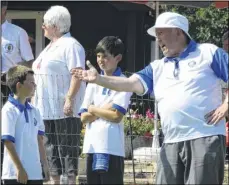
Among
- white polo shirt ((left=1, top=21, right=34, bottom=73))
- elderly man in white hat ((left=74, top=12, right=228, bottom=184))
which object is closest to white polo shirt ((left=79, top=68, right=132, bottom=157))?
elderly man in white hat ((left=74, top=12, right=228, bottom=184))

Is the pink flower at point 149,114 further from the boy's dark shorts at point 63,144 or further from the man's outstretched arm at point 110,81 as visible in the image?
the man's outstretched arm at point 110,81

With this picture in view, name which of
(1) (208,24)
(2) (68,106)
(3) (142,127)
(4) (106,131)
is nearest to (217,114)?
(4) (106,131)

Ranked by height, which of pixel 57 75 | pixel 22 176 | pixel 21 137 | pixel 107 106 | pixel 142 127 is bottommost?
pixel 22 176

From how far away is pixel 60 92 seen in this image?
7430 millimetres

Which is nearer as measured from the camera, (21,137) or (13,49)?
(21,137)

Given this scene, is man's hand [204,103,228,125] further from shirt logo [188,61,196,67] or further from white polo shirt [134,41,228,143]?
shirt logo [188,61,196,67]

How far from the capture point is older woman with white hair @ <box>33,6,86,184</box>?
7293 millimetres

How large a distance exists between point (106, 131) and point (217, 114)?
4.19 feet

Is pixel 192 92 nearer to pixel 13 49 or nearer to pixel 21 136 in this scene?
pixel 21 136

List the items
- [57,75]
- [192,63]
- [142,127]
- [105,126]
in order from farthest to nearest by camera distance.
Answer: [142,127] → [57,75] → [105,126] → [192,63]

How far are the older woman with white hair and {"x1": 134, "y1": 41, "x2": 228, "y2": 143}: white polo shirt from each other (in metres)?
1.88

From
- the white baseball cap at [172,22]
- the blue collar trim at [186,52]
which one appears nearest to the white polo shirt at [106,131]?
the blue collar trim at [186,52]

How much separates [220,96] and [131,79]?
2.18ft

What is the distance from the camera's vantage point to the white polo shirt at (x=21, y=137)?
6.18 metres
